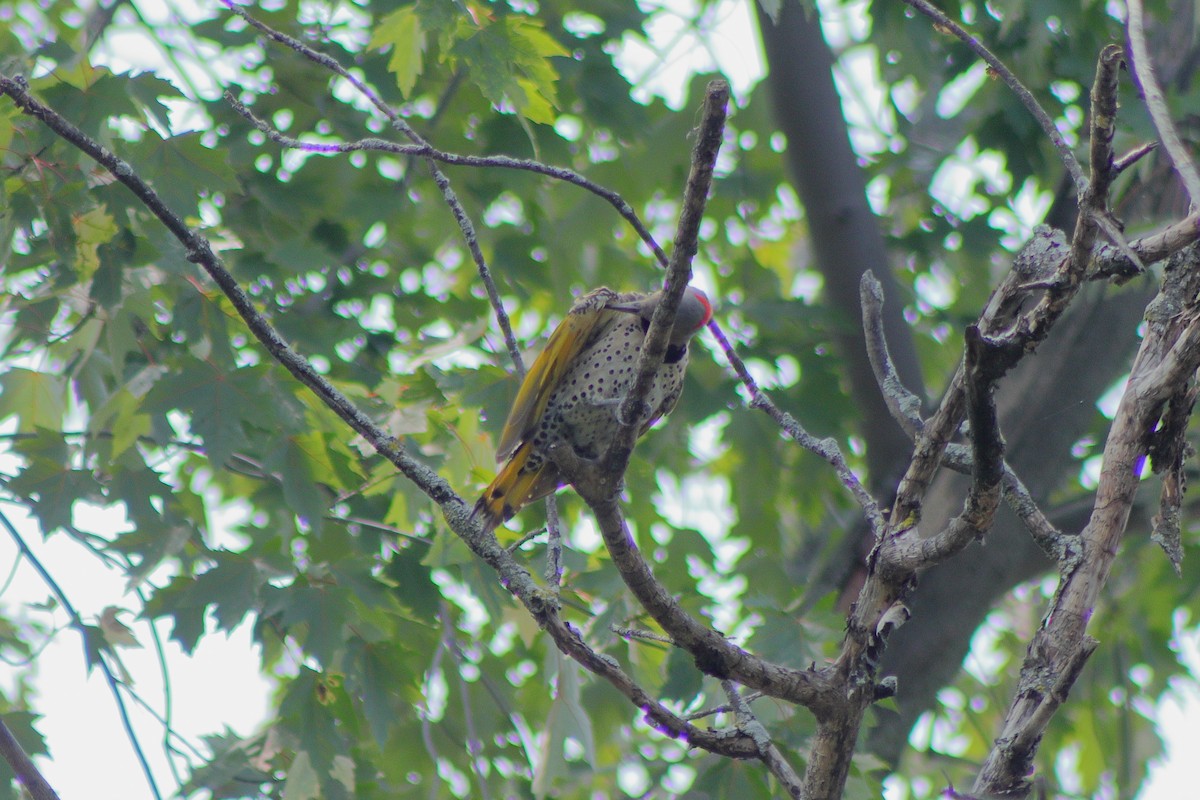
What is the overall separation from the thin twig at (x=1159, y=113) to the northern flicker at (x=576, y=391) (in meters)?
1.67

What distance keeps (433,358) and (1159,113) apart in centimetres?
320

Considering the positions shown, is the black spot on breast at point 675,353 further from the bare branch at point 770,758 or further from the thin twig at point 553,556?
the bare branch at point 770,758

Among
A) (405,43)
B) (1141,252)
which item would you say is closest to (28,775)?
(1141,252)

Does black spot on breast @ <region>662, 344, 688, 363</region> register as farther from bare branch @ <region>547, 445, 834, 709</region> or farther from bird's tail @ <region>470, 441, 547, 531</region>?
bare branch @ <region>547, 445, 834, 709</region>

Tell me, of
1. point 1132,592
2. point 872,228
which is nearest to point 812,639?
point 872,228

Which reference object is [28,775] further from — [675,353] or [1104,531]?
[1104,531]

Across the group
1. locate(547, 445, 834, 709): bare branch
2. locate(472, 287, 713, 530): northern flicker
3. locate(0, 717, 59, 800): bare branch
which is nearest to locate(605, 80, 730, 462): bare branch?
locate(547, 445, 834, 709): bare branch

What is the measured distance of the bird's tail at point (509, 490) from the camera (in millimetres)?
3396

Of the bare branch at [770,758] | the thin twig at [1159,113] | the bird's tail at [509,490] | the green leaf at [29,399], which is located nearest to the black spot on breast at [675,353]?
the bird's tail at [509,490]

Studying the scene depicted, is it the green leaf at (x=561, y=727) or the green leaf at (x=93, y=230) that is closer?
the green leaf at (x=93, y=230)

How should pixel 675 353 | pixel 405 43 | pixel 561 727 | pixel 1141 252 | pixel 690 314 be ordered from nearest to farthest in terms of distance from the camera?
pixel 1141 252
pixel 690 314
pixel 675 353
pixel 561 727
pixel 405 43

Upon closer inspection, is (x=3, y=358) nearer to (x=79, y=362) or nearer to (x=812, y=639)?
(x=79, y=362)

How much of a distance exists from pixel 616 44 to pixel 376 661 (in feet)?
11.1

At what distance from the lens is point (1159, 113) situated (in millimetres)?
1578
